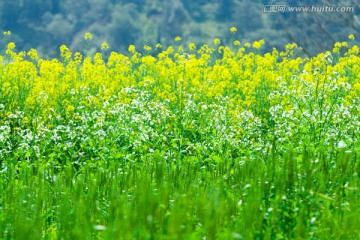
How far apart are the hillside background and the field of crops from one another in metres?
39.0

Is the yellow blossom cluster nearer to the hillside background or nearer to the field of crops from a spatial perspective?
the field of crops

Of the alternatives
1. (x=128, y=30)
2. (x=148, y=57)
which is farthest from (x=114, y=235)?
(x=128, y=30)

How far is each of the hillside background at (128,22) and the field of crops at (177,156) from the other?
1535 inches

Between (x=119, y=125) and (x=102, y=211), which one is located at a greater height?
(x=119, y=125)

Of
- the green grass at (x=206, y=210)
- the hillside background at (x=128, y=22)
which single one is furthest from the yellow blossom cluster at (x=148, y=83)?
the hillside background at (x=128, y=22)

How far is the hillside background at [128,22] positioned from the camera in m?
51.3

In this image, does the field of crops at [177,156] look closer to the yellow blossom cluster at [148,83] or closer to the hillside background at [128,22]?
the yellow blossom cluster at [148,83]

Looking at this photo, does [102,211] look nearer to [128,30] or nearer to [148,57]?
[148,57]

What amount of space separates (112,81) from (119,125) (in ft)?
11.2

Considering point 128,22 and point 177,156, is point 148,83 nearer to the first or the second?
point 177,156

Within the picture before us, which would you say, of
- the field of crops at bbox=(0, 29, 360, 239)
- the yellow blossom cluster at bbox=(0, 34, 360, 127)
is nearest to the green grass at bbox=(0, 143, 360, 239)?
the field of crops at bbox=(0, 29, 360, 239)

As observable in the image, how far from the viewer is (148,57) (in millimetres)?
10578

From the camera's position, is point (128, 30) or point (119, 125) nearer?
point (119, 125)

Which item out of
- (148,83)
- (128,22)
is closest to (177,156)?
(148,83)
